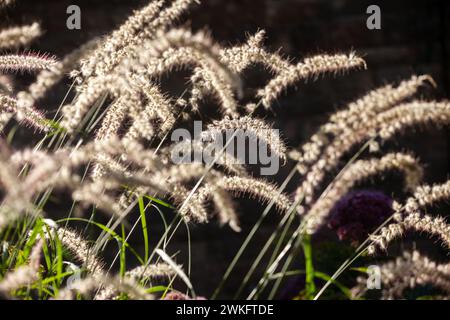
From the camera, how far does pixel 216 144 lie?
1486 mm

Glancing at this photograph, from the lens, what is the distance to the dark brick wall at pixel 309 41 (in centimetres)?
351

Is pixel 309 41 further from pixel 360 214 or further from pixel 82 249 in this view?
pixel 82 249

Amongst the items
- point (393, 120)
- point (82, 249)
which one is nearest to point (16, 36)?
point (82, 249)

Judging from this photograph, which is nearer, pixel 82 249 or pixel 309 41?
pixel 82 249

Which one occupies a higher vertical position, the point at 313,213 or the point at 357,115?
the point at 357,115

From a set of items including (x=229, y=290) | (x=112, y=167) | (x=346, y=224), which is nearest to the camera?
(x=112, y=167)

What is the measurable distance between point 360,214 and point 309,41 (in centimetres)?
157

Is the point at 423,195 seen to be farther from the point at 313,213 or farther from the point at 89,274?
the point at 89,274

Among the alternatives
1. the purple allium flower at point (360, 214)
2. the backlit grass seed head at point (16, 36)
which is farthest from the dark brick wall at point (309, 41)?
the backlit grass seed head at point (16, 36)

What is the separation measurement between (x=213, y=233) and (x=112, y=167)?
2043mm

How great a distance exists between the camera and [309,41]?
3.68 metres

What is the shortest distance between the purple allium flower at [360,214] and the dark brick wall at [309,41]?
3.86ft
